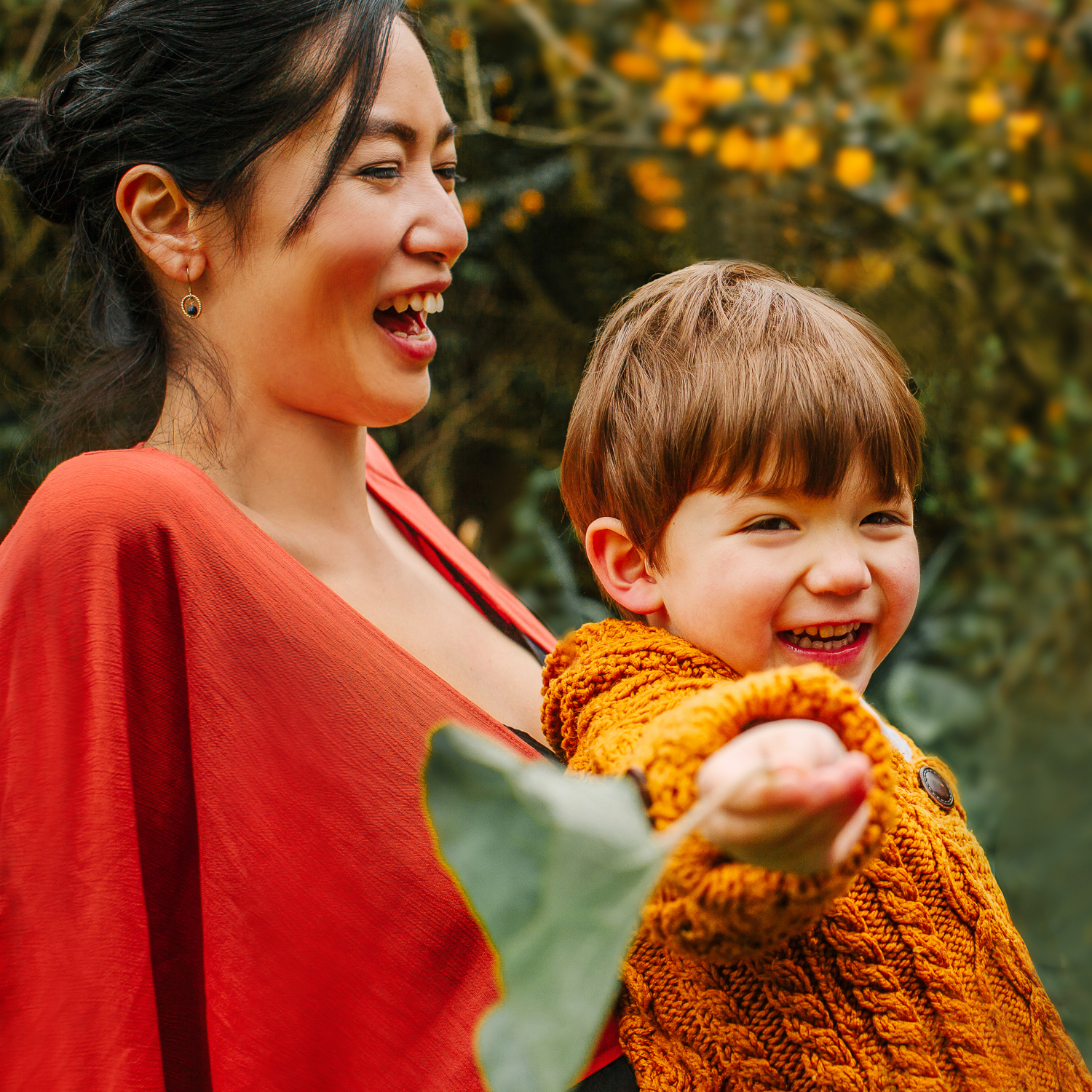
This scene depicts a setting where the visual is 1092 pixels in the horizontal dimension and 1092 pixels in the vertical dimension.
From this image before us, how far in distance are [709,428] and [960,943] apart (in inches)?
20.1

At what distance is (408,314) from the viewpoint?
1377 mm

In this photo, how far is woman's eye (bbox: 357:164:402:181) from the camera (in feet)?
4.14

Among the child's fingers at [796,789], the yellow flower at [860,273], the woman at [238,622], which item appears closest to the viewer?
the child's fingers at [796,789]

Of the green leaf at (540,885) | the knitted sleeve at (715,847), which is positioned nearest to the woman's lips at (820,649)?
the knitted sleeve at (715,847)

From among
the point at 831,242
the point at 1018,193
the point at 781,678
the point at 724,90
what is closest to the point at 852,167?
the point at 831,242

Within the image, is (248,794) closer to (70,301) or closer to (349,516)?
(349,516)

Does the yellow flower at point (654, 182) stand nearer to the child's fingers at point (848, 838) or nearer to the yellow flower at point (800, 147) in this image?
the yellow flower at point (800, 147)

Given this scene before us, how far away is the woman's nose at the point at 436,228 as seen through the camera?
1.30m

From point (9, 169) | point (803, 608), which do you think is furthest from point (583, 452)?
point (9, 169)

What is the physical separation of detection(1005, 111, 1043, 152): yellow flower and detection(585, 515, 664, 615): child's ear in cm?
268

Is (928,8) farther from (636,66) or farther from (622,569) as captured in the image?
(622,569)

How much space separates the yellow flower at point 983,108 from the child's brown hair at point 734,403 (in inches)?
92.4

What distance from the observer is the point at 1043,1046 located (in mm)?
939

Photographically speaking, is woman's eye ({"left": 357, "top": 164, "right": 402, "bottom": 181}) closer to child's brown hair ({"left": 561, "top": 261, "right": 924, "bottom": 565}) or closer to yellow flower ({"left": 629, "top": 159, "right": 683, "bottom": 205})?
child's brown hair ({"left": 561, "top": 261, "right": 924, "bottom": 565})
